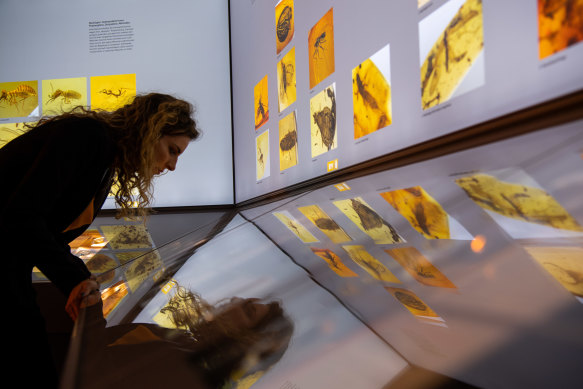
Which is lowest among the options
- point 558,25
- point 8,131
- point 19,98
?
point 558,25

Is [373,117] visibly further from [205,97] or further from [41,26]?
[41,26]

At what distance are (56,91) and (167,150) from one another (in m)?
2.25

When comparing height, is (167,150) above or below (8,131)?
below

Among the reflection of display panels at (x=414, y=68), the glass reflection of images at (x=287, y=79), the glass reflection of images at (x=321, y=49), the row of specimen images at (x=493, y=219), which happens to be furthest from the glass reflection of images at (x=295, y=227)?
the glass reflection of images at (x=287, y=79)

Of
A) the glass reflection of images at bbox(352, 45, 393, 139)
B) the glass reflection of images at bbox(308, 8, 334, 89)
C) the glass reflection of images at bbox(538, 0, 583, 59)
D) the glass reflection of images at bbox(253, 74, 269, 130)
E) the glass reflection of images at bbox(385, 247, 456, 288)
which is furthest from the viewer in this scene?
the glass reflection of images at bbox(253, 74, 269, 130)

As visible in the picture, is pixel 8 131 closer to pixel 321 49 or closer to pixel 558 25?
pixel 321 49

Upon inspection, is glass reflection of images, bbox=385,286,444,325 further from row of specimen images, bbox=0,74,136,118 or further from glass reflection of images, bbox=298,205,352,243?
row of specimen images, bbox=0,74,136,118

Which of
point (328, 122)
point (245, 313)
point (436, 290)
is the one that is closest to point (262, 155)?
point (328, 122)

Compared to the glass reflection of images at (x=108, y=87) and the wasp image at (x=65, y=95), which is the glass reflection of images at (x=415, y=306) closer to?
the glass reflection of images at (x=108, y=87)

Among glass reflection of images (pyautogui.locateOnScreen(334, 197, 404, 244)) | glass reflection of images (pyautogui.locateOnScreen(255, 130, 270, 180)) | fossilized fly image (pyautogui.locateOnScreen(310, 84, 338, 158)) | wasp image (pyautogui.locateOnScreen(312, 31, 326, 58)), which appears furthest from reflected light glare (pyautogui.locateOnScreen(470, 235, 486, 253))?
glass reflection of images (pyautogui.locateOnScreen(255, 130, 270, 180))

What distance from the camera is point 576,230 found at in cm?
35

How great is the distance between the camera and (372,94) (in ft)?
4.34

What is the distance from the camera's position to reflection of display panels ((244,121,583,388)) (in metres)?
0.27

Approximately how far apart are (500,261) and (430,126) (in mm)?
767
